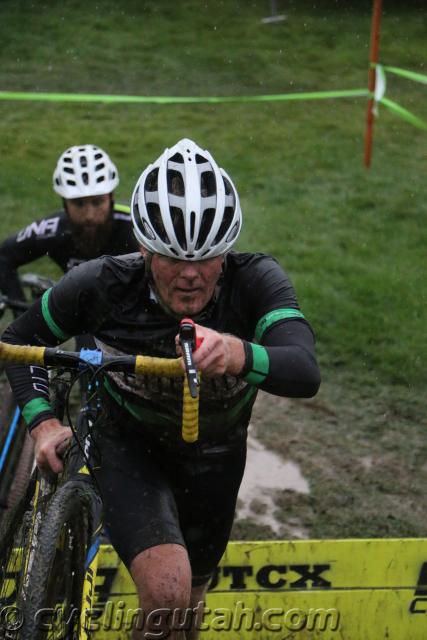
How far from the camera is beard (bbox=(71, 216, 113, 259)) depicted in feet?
20.7

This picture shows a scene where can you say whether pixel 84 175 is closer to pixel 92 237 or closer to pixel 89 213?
pixel 89 213

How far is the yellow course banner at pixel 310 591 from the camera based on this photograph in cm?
493

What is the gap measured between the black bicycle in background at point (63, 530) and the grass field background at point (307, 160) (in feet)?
7.71

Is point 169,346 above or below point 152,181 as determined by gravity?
below

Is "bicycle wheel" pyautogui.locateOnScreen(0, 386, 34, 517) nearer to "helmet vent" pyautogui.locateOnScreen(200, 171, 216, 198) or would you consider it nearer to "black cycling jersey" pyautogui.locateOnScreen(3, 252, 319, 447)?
"black cycling jersey" pyautogui.locateOnScreen(3, 252, 319, 447)

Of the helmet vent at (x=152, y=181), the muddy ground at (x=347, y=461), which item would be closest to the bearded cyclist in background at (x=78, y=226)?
the muddy ground at (x=347, y=461)

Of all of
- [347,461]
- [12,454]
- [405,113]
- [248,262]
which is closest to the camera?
[248,262]

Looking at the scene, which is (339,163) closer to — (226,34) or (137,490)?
(226,34)

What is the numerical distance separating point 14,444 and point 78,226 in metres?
1.54

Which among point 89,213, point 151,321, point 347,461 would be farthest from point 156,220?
point 347,461

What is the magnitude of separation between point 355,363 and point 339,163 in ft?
21.9

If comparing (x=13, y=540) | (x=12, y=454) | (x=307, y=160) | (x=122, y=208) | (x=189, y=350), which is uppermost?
(x=189, y=350)

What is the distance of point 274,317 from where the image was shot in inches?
147

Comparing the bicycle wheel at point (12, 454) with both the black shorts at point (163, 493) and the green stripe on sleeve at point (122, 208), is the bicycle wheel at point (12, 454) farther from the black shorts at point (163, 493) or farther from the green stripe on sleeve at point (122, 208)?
the black shorts at point (163, 493)
